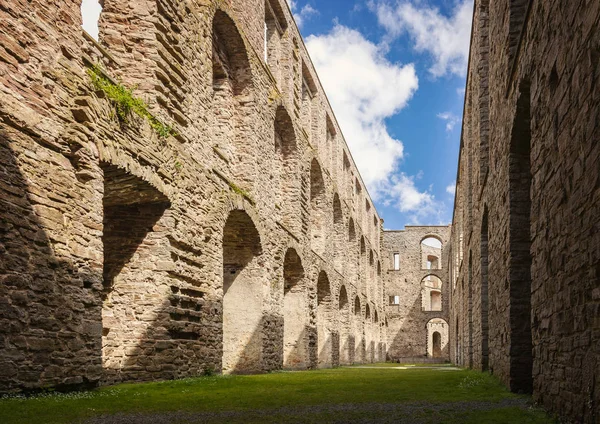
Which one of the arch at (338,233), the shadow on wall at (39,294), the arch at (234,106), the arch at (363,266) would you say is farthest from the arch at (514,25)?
the arch at (363,266)

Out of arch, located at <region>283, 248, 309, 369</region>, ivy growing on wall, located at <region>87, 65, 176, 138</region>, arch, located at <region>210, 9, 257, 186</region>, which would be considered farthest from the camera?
arch, located at <region>283, 248, 309, 369</region>

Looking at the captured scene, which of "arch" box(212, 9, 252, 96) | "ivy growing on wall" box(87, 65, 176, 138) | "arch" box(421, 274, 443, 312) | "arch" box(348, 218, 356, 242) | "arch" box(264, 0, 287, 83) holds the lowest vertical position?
"arch" box(421, 274, 443, 312)

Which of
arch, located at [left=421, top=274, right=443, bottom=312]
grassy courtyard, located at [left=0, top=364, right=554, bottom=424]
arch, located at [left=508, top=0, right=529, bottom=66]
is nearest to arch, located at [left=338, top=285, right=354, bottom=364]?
grassy courtyard, located at [left=0, top=364, right=554, bottom=424]

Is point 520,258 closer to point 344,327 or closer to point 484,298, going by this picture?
point 484,298

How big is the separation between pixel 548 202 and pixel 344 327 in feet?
69.0

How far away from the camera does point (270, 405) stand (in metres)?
6.30

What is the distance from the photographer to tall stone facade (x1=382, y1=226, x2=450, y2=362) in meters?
40.7

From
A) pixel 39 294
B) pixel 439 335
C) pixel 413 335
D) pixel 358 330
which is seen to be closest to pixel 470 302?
pixel 39 294

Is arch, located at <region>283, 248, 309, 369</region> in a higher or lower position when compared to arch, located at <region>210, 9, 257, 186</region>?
lower

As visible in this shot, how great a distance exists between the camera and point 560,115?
4.64 metres

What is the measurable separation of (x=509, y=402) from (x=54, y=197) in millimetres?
5181

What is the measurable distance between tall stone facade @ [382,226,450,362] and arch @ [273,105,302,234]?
81.6ft

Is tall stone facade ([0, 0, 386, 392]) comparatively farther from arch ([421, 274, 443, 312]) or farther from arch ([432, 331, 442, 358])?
arch ([432, 331, 442, 358])

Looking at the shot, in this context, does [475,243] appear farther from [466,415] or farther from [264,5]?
[466,415]
